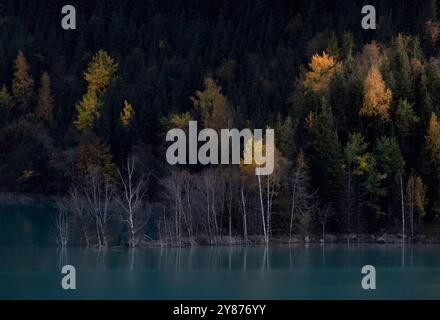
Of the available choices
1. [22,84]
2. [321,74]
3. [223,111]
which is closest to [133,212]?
[321,74]

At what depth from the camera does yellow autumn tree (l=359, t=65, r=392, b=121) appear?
71875 mm

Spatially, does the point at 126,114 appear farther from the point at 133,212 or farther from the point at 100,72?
the point at 133,212

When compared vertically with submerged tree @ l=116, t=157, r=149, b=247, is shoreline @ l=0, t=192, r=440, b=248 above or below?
below

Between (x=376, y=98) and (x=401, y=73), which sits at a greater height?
(x=401, y=73)

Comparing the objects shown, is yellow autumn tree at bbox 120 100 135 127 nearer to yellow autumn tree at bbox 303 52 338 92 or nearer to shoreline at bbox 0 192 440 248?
yellow autumn tree at bbox 303 52 338 92

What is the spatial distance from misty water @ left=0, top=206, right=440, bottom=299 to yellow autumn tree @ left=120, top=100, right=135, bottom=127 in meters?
41.1

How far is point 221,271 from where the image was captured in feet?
159

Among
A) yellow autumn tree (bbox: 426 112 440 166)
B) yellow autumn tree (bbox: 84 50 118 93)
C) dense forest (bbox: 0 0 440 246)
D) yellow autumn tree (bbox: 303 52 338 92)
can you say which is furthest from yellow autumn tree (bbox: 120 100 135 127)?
yellow autumn tree (bbox: 426 112 440 166)

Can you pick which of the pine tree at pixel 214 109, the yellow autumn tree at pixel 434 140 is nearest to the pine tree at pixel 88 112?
the pine tree at pixel 214 109

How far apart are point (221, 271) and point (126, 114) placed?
6016cm

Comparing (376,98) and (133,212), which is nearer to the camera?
(133,212)

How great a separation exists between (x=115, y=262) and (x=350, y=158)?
21921 millimetres

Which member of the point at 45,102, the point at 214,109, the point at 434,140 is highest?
the point at 45,102

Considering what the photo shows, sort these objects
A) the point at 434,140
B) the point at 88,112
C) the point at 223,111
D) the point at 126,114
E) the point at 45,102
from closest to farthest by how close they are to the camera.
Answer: the point at 434,140 < the point at 223,111 < the point at 126,114 < the point at 88,112 < the point at 45,102
